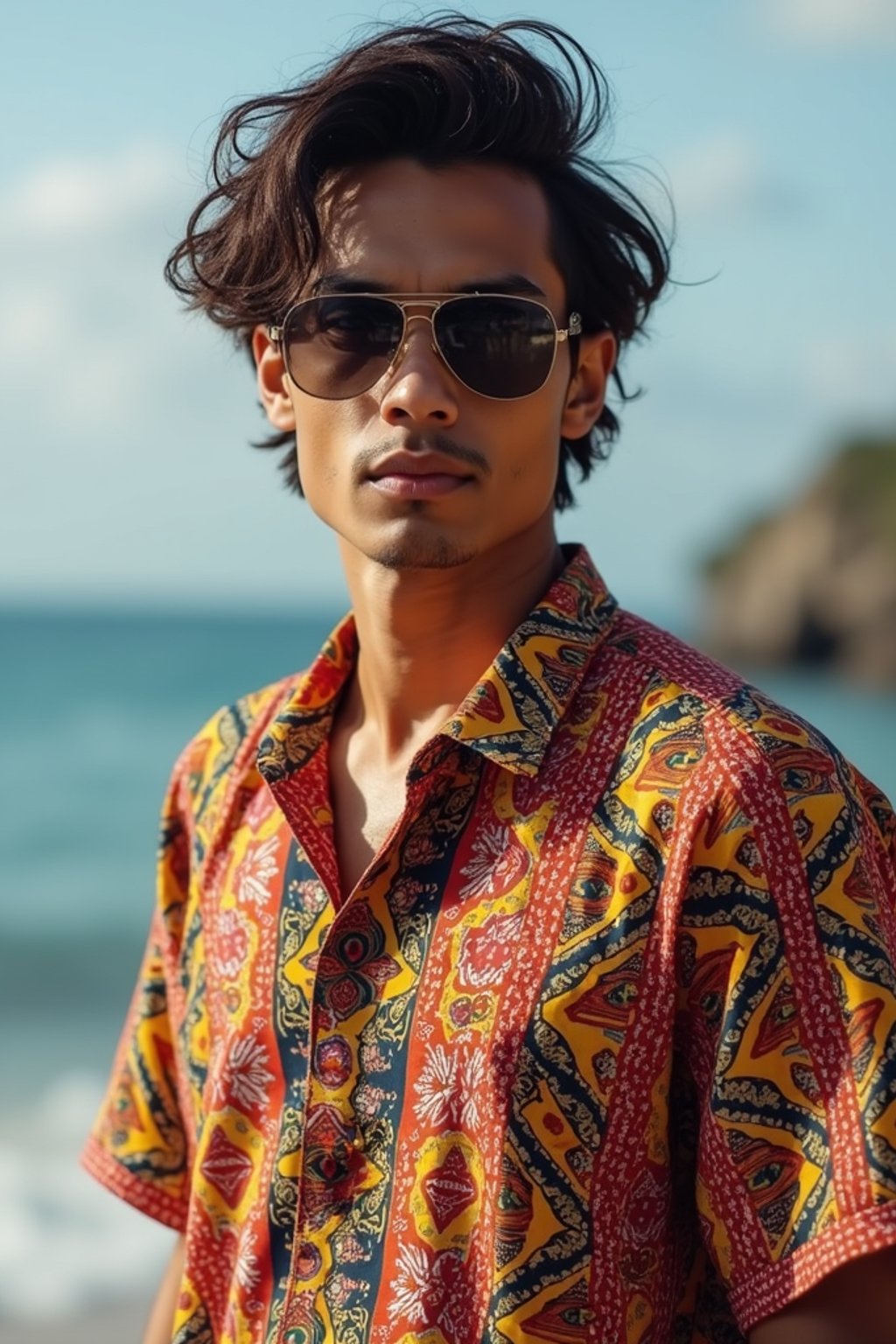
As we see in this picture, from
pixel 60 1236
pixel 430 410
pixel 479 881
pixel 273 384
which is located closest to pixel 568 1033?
pixel 479 881

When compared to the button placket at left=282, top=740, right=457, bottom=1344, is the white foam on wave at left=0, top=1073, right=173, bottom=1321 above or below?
above

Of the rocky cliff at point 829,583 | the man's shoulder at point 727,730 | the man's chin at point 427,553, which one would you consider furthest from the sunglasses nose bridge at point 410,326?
the rocky cliff at point 829,583

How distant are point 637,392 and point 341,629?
2.64 ft

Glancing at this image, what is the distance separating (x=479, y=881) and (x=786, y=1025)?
0.45m

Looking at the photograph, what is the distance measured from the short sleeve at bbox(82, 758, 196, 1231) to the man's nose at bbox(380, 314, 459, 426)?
753mm

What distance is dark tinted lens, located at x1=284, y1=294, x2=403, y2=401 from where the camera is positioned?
2.50 meters

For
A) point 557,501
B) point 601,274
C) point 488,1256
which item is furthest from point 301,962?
point 601,274

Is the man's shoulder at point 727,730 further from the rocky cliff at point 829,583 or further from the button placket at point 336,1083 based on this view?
the rocky cliff at point 829,583

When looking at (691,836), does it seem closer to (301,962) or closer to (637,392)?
(301,962)

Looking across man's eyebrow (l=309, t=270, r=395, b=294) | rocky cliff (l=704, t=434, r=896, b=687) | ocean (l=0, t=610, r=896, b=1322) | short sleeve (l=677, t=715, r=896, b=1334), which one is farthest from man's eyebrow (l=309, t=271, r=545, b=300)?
rocky cliff (l=704, t=434, r=896, b=687)

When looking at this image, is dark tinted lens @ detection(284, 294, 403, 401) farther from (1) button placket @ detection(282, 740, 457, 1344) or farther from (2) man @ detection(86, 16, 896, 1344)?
(1) button placket @ detection(282, 740, 457, 1344)

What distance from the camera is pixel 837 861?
211 centimetres

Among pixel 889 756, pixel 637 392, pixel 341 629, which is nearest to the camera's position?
pixel 341 629

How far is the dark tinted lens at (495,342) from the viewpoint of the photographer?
248 centimetres
